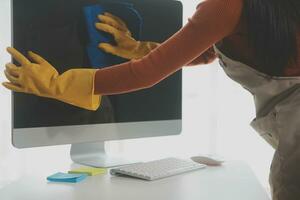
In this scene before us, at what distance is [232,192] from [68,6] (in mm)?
580

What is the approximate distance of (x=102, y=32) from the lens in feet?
3.36

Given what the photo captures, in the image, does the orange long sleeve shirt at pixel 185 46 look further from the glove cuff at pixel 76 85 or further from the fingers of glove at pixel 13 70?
the fingers of glove at pixel 13 70


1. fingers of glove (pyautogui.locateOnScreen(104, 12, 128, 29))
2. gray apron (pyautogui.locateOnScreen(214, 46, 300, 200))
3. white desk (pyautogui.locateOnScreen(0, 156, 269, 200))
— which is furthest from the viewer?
fingers of glove (pyautogui.locateOnScreen(104, 12, 128, 29))

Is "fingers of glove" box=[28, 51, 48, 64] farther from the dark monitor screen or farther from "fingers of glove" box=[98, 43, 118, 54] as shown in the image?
"fingers of glove" box=[98, 43, 118, 54]

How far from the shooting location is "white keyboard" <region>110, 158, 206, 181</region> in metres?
0.95

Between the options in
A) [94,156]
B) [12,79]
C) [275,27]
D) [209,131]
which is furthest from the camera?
[209,131]

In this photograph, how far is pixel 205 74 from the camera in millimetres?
1611

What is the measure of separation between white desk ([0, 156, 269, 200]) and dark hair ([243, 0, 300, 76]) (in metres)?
0.27

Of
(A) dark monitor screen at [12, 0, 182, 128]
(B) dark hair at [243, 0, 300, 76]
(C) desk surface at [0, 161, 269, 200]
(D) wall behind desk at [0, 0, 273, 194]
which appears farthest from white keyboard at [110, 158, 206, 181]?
(D) wall behind desk at [0, 0, 273, 194]

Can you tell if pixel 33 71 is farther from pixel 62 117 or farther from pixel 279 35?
pixel 279 35

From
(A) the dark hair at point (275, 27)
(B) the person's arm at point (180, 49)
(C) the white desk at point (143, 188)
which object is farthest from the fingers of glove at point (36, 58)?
(A) the dark hair at point (275, 27)

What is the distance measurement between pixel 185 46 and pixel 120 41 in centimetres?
32

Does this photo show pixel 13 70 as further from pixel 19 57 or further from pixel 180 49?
pixel 180 49

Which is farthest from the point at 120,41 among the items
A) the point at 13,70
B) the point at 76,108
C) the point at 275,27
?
the point at 275,27
